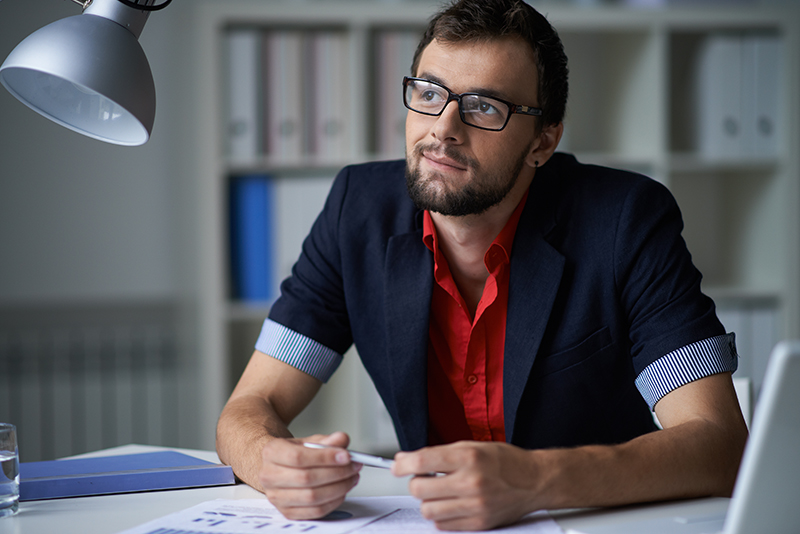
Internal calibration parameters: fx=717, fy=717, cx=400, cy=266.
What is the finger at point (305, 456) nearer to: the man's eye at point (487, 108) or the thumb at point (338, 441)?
the thumb at point (338, 441)

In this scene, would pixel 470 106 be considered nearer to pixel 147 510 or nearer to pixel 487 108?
pixel 487 108

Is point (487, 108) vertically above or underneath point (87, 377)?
above

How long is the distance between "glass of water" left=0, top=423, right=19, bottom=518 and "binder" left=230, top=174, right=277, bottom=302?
4.66ft

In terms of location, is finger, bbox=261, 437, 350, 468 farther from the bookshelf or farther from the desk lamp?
the bookshelf

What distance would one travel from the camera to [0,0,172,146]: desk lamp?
81cm

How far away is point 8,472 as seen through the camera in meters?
0.88

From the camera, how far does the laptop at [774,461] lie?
615mm

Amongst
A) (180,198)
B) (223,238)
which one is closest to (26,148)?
(180,198)

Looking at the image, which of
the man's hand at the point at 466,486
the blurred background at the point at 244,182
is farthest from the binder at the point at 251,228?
the man's hand at the point at 466,486

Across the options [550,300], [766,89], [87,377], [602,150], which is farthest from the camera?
[602,150]

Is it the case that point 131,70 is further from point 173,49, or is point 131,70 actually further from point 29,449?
point 29,449

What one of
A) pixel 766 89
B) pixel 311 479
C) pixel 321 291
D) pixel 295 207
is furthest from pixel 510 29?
pixel 766 89

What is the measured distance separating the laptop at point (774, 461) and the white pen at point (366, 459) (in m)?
0.34

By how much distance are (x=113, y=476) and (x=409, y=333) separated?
0.52 m
